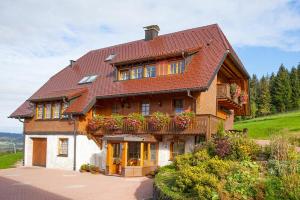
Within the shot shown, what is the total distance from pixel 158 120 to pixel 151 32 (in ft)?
34.3

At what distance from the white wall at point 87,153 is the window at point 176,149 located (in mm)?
5222

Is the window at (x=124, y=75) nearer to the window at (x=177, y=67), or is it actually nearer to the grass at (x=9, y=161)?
the window at (x=177, y=67)

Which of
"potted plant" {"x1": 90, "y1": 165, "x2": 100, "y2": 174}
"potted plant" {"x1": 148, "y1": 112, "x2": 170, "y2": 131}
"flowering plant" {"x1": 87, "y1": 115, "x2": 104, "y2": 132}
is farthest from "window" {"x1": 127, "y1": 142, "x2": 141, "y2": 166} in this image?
"flowering plant" {"x1": 87, "y1": 115, "x2": 104, "y2": 132}

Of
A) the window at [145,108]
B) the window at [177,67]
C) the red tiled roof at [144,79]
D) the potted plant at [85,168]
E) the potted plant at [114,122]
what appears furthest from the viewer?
the potted plant at [85,168]

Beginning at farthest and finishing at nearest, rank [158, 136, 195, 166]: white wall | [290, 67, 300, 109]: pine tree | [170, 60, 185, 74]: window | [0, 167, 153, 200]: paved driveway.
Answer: [290, 67, 300, 109]: pine tree → [170, 60, 185, 74]: window → [158, 136, 195, 166]: white wall → [0, 167, 153, 200]: paved driveway

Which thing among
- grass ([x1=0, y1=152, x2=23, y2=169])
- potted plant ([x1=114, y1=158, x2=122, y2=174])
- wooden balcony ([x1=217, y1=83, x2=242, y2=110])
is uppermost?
wooden balcony ([x1=217, y1=83, x2=242, y2=110])

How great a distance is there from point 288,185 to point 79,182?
1186 cm

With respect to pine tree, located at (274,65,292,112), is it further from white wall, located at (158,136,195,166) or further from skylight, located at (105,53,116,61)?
white wall, located at (158,136,195,166)

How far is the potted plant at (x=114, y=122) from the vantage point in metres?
24.1

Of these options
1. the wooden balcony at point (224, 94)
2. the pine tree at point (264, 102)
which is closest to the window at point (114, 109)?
the wooden balcony at point (224, 94)

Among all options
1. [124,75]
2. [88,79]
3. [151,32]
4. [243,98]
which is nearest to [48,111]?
[88,79]

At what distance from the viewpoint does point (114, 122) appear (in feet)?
79.5

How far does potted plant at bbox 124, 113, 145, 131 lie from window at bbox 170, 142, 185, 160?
7.99 ft

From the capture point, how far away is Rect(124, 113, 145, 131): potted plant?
76.1 ft
